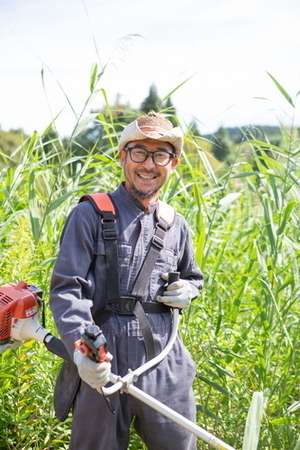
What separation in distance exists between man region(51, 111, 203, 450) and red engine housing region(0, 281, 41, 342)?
13cm

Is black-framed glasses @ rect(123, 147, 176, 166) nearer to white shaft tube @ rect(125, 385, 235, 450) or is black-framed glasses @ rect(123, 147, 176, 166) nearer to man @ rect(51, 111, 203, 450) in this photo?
man @ rect(51, 111, 203, 450)

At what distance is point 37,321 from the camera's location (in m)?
2.32

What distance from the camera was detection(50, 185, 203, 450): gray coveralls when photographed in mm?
2178

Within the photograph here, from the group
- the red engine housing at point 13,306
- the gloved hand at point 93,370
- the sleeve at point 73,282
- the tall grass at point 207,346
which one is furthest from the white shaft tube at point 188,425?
the tall grass at point 207,346

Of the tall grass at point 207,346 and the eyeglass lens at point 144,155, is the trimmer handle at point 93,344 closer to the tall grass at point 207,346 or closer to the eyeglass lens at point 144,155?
the eyeglass lens at point 144,155

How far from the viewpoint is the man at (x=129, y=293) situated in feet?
7.20

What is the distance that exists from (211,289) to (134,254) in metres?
1.18

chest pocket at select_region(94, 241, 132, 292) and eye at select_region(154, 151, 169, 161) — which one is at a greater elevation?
eye at select_region(154, 151, 169, 161)

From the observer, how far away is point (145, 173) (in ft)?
7.76

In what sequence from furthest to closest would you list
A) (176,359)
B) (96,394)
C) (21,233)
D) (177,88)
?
(177,88) < (21,233) < (176,359) < (96,394)

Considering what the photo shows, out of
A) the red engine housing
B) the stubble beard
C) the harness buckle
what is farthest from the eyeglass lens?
the red engine housing

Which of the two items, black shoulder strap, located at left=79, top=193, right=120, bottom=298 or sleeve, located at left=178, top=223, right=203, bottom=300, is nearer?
black shoulder strap, located at left=79, top=193, right=120, bottom=298

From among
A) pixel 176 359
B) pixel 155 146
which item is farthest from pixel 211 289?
pixel 155 146

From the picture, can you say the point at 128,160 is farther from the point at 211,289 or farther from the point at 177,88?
the point at 211,289
